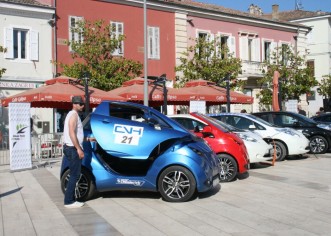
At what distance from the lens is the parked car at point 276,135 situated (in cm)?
1440

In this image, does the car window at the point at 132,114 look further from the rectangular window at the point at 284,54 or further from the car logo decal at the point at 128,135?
the rectangular window at the point at 284,54

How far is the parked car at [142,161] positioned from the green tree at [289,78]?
20.6m

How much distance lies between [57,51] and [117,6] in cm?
475

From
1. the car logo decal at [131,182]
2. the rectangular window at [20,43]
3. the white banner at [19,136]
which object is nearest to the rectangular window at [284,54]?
the rectangular window at [20,43]

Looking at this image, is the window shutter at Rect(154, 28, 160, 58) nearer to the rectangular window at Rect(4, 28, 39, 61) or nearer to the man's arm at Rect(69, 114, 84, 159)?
the rectangular window at Rect(4, 28, 39, 61)

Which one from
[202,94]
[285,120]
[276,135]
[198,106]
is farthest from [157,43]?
[276,135]

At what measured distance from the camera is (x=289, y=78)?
28.7 meters

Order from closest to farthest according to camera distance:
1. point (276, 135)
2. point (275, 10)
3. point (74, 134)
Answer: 1. point (74, 134)
2. point (276, 135)
3. point (275, 10)

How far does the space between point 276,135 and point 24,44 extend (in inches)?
554

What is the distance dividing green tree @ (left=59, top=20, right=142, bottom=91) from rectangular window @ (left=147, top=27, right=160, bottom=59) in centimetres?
454

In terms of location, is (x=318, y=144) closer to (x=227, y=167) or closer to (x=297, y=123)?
(x=297, y=123)

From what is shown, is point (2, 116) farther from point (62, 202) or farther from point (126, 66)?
point (62, 202)

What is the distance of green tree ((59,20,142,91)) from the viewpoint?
71.6 ft

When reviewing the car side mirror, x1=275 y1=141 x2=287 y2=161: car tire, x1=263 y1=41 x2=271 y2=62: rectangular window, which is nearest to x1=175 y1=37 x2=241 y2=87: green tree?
x1=263 y1=41 x2=271 y2=62: rectangular window
